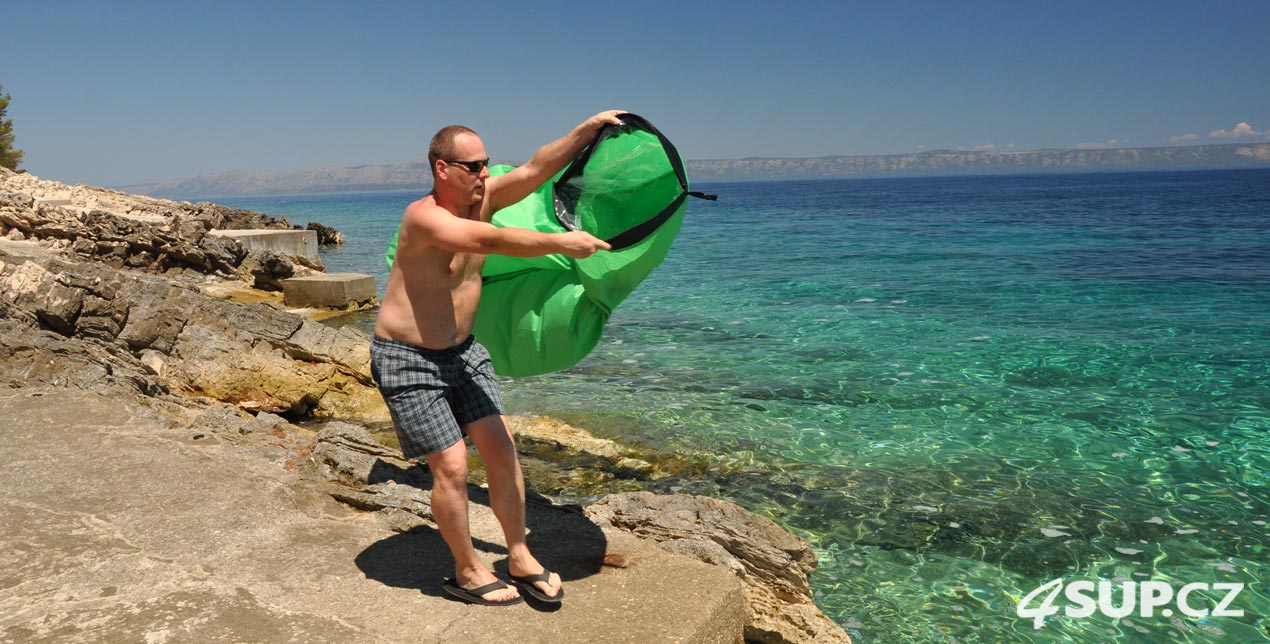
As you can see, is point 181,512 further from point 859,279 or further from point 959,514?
point 859,279

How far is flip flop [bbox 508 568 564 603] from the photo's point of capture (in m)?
3.66

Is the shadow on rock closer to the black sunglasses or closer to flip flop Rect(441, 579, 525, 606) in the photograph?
flip flop Rect(441, 579, 525, 606)

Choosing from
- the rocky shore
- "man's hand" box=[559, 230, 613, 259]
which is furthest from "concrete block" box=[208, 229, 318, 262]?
"man's hand" box=[559, 230, 613, 259]

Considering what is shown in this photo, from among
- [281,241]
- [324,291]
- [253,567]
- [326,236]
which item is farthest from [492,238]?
[326,236]

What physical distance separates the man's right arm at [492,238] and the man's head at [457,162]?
14 cm

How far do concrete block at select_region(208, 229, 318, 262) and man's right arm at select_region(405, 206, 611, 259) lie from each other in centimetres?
1824

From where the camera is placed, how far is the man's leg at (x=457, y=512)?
360 centimetres

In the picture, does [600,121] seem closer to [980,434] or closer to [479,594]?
[479,594]

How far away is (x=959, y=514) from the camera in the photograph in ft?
23.5

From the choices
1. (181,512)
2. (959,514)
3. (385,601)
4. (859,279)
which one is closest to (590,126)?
(385,601)

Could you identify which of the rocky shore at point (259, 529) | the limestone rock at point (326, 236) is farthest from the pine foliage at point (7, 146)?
the rocky shore at point (259, 529)

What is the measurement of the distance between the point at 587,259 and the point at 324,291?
45.4 feet

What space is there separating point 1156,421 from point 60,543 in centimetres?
991

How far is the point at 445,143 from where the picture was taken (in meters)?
3.49
